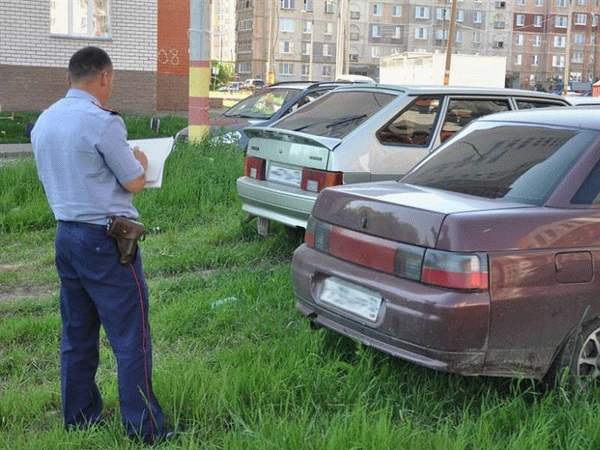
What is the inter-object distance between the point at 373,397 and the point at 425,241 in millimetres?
900

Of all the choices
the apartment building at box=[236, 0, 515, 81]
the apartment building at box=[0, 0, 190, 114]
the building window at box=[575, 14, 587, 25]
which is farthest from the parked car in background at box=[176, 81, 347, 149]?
the building window at box=[575, 14, 587, 25]

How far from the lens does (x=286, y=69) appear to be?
3848 inches

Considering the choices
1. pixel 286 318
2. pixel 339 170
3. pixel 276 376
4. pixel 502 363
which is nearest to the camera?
pixel 502 363

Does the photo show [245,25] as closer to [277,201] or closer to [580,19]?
[580,19]

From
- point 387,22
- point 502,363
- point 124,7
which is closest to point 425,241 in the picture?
point 502,363

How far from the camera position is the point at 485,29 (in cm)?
9969

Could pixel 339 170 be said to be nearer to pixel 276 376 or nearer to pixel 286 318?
pixel 286 318

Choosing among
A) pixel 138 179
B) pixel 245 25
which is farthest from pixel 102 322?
pixel 245 25

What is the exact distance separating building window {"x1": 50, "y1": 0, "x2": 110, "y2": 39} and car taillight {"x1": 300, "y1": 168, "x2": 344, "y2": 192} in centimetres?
1688

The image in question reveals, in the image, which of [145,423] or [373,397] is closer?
[145,423]

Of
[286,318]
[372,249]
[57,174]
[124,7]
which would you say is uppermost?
[124,7]

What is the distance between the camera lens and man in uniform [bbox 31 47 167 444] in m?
3.75

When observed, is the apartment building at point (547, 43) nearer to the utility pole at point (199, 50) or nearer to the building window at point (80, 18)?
the building window at point (80, 18)

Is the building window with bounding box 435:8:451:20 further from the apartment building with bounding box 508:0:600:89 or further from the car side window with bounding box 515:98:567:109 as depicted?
the car side window with bounding box 515:98:567:109
